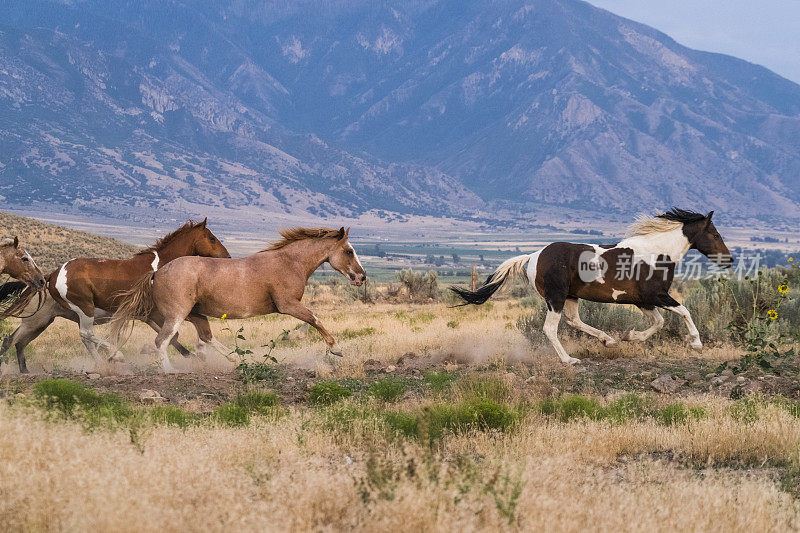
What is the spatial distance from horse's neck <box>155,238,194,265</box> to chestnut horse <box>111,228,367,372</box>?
839 mm

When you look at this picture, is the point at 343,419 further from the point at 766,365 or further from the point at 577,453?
the point at 766,365

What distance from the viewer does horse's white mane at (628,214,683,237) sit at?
13.8m

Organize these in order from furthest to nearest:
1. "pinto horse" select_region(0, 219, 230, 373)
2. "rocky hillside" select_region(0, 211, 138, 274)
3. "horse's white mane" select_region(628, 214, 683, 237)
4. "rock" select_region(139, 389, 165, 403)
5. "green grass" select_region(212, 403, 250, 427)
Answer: "rocky hillside" select_region(0, 211, 138, 274) → "horse's white mane" select_region(628, 214, 683, 237) → "pinto horse" select_region(0, 219, 230, 373) → "rock" select_region(139, 389, 165, 403) → "green grass" select_region(212, 403, 250, 427)

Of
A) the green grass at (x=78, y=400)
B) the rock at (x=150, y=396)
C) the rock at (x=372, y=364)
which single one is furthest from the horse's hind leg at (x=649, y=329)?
the green grass at (x=78, y=400)

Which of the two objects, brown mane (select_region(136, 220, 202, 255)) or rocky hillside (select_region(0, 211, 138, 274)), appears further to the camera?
rocky hillside (select_region(0, 211, 138, 274))

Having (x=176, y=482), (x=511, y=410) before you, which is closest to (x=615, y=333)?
(x=511, y=410)

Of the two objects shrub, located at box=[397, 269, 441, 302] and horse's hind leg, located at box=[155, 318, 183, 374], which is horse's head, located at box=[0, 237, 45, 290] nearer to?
horse's hind leg, located at box=[155, 318, 183, 374]

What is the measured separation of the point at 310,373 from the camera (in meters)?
12.7

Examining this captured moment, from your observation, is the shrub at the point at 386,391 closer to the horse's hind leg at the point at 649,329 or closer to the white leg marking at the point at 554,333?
the white leg marking at the point at 554,333

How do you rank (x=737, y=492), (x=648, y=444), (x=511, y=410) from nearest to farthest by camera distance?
(x=737, y=492)
(x=648, y=444)
(x=511, y=410)

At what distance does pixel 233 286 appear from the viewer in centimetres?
1252

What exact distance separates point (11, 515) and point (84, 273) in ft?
29.3

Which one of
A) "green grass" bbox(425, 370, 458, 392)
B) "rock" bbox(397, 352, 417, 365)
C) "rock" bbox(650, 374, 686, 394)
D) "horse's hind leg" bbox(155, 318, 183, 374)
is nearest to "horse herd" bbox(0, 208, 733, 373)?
"horse's hind leg" bbox(155, 318, 183, 374)

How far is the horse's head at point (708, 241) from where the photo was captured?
539 inches
